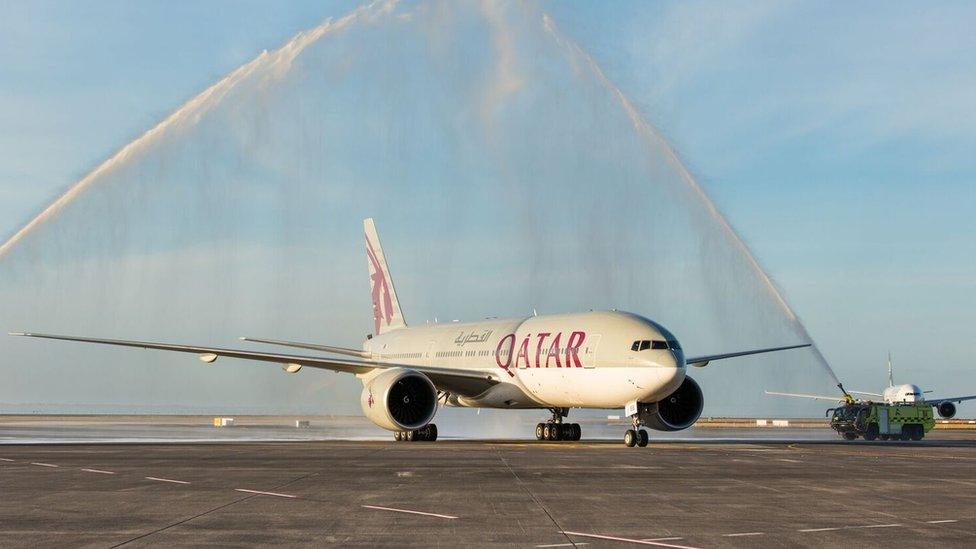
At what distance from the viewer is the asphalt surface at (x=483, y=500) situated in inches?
490

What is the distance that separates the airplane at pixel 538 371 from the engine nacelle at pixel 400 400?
4 cm

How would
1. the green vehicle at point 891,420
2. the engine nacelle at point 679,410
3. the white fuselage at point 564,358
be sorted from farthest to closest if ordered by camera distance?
the green vehicle at point 891,420, the engine nacelle at point 679,410, the white fuselage at point 564,358

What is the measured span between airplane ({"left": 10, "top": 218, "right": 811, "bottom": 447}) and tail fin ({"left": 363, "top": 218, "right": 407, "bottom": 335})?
734cm

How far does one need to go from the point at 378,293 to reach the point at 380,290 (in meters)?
0.32

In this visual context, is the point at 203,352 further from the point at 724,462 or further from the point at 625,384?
the point at 724,462

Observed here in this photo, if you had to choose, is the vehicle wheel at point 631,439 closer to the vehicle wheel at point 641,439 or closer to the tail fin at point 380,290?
the vehicle wheel at point 641,439

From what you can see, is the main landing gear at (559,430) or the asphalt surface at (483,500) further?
the main landing gear at (559,430)

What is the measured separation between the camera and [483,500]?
16625mm

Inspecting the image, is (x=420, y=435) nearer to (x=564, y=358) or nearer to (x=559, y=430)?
(x=559, y=430)

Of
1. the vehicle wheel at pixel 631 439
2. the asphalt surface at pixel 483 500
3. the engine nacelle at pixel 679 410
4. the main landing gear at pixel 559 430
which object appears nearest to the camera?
the asphalt surface at pixel 483 500

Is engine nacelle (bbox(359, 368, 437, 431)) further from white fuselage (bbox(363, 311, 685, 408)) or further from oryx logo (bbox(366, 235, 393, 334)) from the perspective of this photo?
oryx logo (bbox(366, 235, 393, 334))

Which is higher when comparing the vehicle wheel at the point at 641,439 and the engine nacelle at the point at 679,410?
the engine nacelle at the point at 679,410

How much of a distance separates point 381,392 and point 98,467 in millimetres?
15540

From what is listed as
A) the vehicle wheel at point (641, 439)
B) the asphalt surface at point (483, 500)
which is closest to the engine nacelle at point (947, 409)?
the vehicle wheel at point (641, 439)
